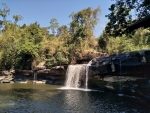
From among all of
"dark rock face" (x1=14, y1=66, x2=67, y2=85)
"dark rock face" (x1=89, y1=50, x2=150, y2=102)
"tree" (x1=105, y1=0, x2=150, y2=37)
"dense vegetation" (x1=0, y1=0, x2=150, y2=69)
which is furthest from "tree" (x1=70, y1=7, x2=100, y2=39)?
"tree" (x1=105, y1=0, x2=150, y2=37)

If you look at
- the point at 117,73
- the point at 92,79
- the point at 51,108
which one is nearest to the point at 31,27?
the point at 92,79

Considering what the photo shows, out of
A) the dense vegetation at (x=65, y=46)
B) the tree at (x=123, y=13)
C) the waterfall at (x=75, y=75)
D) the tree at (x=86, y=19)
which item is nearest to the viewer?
the tree at (x=123, y=13)

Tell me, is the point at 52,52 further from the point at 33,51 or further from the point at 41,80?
the point at 41,80

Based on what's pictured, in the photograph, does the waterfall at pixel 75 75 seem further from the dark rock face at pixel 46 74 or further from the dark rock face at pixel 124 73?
the dark rock face at pixel 124 73

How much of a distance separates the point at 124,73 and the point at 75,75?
767 centimetres

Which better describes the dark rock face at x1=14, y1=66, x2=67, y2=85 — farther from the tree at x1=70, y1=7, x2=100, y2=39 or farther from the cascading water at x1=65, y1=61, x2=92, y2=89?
the tree at x1=70, y1=7, x2=100, y2=39

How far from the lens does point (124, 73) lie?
18750mm

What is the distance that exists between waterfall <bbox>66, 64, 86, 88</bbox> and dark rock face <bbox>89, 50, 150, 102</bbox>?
170 cm

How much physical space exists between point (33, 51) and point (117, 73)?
15930 mm

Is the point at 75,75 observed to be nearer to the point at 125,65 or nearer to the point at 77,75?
the point at 77,75

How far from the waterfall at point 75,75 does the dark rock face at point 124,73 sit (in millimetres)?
1700

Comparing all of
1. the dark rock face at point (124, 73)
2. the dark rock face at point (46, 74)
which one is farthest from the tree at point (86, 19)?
the dark rock face at point (124, 73)

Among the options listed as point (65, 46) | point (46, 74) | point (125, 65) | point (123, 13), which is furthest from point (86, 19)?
point (123, 13)

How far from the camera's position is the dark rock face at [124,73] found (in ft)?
55.2
